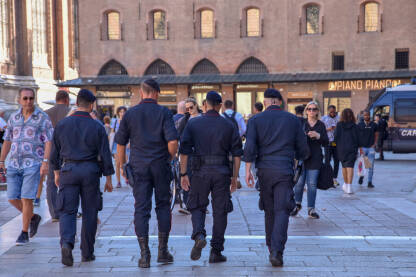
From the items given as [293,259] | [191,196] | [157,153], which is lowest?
[293,259]

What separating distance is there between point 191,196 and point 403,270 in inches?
89.1

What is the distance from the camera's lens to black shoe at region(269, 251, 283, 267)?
5.68 meters

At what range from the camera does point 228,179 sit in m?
6.05

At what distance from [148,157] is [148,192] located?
0.36m

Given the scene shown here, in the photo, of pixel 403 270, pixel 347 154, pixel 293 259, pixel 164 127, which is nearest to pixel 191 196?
pixel 164 127

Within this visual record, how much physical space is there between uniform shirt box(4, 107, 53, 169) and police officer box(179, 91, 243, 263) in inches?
79.9

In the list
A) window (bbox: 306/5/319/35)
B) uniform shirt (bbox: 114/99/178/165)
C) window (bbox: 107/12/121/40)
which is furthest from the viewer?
window (bbox: 107/12/121/40)

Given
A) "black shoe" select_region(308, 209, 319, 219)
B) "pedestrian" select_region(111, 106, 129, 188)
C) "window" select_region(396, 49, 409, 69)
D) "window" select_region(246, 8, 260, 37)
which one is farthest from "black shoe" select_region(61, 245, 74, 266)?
"window" select_region(246, 8, 260, 37)

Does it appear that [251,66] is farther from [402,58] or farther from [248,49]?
[402,58]

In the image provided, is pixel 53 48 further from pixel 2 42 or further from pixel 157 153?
pixel 157 153

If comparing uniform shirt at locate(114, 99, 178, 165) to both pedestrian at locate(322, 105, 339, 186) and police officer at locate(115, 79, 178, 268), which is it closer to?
police officer at locate(115, 79, 178, 268)

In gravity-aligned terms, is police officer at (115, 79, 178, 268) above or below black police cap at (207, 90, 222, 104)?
below

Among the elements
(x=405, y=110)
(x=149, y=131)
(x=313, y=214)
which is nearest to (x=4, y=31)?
(x=405, y=110)

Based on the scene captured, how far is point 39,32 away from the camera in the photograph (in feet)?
141
